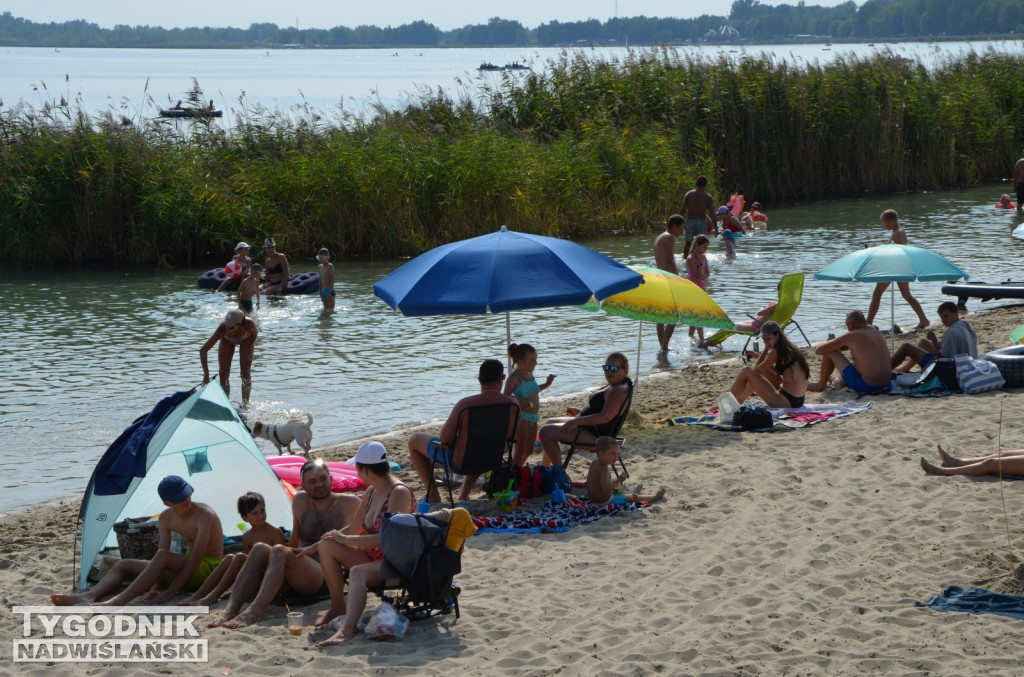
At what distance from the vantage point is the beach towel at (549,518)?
7.52m

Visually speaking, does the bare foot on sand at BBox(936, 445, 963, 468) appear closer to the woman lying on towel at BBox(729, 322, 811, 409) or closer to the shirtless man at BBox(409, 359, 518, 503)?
the woman lying on towel at BBox(729, 322, 811, 409)

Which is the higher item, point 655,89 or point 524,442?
point 655,89

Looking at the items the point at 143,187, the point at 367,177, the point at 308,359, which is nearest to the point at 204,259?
the point at 143,187

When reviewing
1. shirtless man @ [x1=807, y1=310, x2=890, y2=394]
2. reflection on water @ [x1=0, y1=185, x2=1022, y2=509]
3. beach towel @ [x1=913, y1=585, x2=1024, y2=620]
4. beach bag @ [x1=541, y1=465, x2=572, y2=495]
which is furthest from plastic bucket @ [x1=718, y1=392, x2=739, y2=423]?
beach towel @ [x1=913, y1=585, x2=1024, y2=620]

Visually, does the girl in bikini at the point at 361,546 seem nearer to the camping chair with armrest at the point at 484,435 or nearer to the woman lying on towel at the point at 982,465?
the camping chair with armrest at the point at 484,435

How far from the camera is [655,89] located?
27719 mm

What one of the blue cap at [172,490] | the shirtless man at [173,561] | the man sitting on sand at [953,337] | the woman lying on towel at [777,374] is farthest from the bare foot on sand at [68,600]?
the man sitting on sand at [953,337]

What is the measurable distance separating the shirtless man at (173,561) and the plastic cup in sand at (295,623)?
34.0 inches

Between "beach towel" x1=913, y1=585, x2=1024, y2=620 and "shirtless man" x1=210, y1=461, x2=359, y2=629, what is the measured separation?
10.9 feet

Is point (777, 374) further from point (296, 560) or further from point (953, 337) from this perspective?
point (296, 560)

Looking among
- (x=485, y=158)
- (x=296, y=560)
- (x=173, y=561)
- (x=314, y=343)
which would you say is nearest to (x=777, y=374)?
(x=296, y=560)

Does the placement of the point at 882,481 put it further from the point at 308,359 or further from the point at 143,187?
the point at 143,187

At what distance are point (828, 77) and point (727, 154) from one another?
3688mm

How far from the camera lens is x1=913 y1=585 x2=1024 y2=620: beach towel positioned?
5.75 meters
